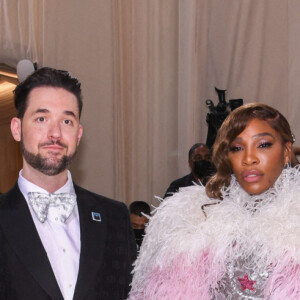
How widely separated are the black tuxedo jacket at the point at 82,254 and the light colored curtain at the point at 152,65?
3.44 m

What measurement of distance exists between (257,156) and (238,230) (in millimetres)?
278

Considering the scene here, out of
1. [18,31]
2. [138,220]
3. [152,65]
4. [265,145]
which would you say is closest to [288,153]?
[265,145]

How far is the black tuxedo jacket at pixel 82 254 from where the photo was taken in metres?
2.18

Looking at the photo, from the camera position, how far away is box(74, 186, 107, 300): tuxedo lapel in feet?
7.41

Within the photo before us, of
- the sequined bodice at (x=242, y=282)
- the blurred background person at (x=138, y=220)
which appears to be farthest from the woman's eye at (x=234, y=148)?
the blurred background person at (x=138, y=220)

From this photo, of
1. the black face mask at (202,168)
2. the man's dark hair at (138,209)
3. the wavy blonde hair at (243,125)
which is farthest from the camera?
the black face mask at (202,168)

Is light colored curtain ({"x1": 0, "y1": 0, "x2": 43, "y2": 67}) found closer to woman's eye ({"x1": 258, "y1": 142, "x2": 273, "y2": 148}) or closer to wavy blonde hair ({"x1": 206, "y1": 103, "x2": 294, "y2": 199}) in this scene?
wavy blonde hair ({"x1": 206, "y1": 103, "x2": 294, "y2": 199})

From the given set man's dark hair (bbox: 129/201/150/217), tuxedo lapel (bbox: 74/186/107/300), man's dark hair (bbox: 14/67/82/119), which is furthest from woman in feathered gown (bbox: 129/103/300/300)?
man's dark hair (bbox: 129/201/150/217)

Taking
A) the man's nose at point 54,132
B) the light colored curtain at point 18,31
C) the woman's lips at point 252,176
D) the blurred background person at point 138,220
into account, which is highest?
the light colored curtain at point 18,31

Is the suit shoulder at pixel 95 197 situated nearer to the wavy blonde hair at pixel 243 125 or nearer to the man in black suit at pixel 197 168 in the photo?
the wavy blonde hair at pixel 243 125

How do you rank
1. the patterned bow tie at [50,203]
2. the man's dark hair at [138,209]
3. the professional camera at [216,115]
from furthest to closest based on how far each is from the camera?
the professional camera at [216,115] → the man's dark hair at [138,209] → the patterned bow tie at [50,203]

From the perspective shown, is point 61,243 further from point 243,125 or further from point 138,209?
point 138,209

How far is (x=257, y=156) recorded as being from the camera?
236 cm

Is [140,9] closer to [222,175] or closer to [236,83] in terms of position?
[236,83]
